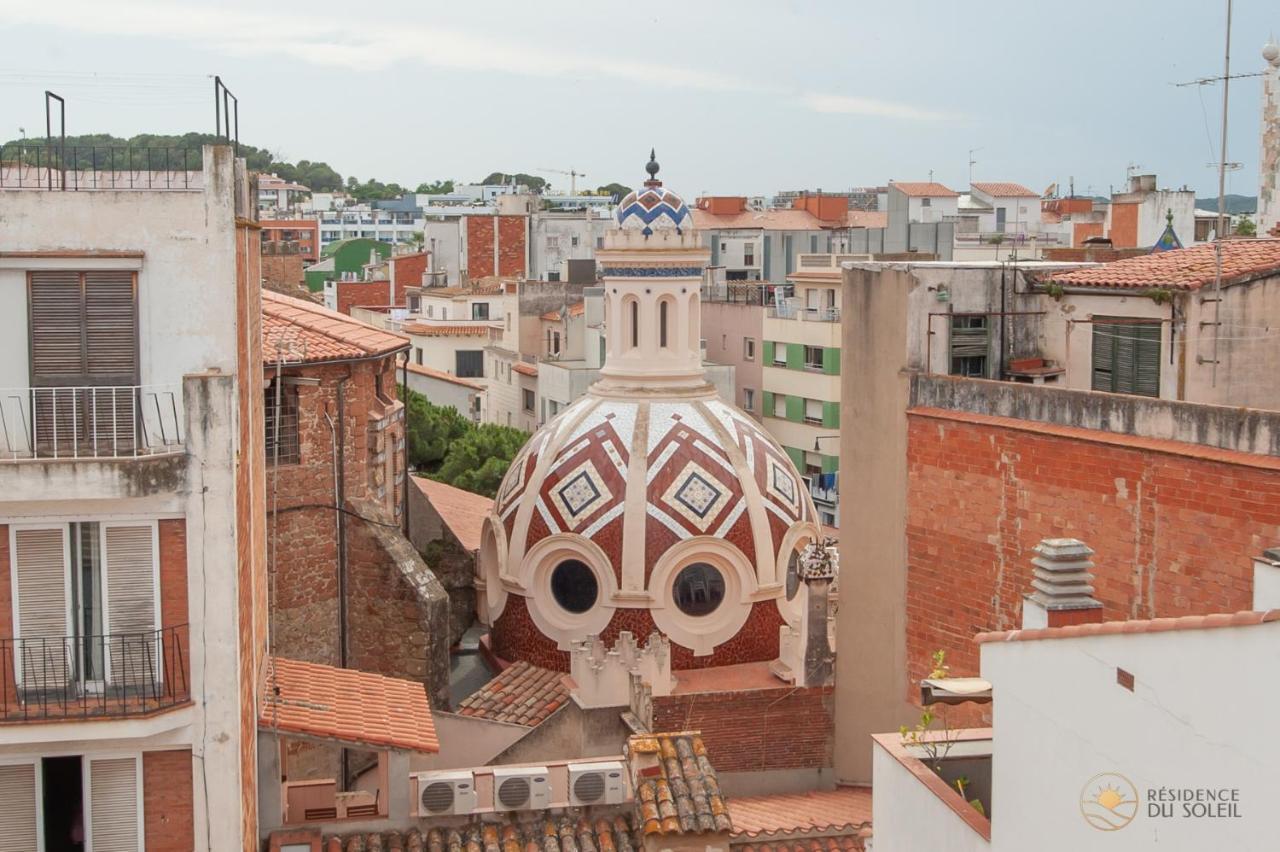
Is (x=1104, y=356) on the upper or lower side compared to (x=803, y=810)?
upper

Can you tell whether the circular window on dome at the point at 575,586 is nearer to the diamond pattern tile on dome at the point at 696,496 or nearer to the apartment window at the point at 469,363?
the diamond pattern tile on dome at the point at 696,496

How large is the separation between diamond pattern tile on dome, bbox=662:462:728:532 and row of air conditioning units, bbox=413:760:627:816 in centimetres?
1284

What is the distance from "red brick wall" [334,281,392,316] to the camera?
7611 cm

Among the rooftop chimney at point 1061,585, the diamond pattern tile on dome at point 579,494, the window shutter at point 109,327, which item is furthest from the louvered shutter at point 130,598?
the diamond pattern tile on dome at point 579,494

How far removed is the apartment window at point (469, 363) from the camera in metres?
61.8

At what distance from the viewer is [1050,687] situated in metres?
9.93

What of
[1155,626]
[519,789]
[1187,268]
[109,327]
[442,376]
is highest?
[1187,268]

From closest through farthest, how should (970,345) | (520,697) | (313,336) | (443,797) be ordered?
1. (443,797)
2. (970,345)
3. (313,336)
4. (520,697)

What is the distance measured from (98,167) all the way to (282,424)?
31.6 ft

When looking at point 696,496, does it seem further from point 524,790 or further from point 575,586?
point 524,790

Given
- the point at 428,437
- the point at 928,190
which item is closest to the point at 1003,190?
the point at 928,190

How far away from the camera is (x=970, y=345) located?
21188 millimetres

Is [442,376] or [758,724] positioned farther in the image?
[442,376]

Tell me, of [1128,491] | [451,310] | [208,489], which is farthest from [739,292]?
[208,489]
